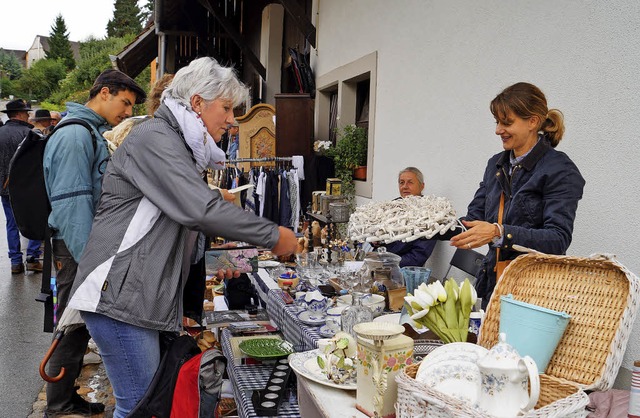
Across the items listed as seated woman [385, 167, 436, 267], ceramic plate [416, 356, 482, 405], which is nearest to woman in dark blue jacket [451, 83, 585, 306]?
ceramic plate [416, 356, 482, 405]

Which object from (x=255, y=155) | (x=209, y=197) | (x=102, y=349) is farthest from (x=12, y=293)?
(x=209, y=197)

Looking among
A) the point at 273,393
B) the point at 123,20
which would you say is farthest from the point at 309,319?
the point at 123,20

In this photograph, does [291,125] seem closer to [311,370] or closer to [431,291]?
[311,370]

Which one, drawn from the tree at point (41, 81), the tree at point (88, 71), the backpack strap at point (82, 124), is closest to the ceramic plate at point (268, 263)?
the backpack strap at point (82, 124)

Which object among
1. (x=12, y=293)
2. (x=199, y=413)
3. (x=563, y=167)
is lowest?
(x=12, y=293)

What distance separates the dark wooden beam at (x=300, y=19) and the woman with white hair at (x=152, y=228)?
17.6 feet

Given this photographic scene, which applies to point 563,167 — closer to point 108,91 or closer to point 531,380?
point 531,380

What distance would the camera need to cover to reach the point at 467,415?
4.25 feet

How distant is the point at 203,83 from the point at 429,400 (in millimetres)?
1373

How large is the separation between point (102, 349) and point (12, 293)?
5.38 meters

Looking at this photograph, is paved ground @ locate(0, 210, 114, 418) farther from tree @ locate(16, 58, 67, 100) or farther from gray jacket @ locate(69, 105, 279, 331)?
tree @ locate(16, 58, 67, 100)

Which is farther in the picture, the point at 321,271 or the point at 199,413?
the point at 321,271

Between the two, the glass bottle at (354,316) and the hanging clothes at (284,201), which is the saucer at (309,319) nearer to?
the glass bottle at (354,316)

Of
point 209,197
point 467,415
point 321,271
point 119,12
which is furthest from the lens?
point 119,12
